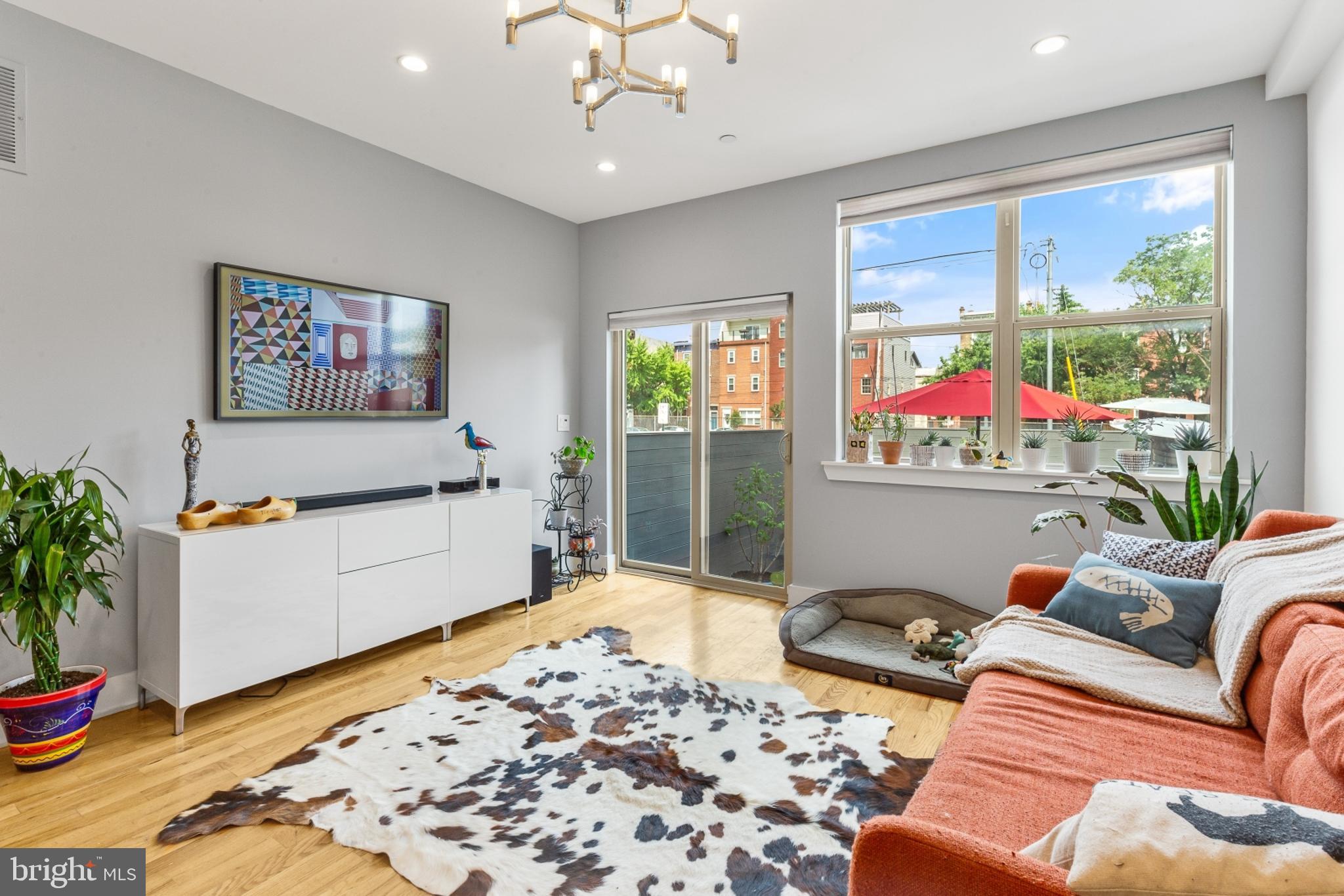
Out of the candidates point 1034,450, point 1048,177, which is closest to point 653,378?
point 1034,450

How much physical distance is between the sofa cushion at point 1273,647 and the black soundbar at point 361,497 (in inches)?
135

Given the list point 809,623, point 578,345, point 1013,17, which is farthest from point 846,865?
point 578,345

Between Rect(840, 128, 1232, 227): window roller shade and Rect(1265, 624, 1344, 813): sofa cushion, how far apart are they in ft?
8.17

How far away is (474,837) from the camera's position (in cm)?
179

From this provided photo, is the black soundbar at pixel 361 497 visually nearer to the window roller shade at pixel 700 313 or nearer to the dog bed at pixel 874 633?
the window roller shade at pixel 700 313

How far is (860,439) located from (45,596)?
3640mm

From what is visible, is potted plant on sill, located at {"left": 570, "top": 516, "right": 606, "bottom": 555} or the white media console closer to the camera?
the white media console

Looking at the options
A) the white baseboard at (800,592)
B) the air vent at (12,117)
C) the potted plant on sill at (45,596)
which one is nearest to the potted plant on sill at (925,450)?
the white baseboard at (800,592)

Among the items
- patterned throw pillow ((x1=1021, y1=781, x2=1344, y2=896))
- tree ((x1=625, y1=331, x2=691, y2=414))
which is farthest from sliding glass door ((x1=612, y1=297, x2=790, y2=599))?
patterned throw pillow ((x1=1021, y1=781, x2=1344, y2=896))

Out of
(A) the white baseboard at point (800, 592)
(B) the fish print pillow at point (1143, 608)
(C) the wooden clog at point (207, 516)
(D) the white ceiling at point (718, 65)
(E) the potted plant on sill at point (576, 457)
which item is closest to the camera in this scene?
(B) the fish print pillow at point (1143, 608)

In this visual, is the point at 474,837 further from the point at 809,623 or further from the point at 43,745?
the point at 809,623

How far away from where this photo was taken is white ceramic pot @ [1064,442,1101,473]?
317cm

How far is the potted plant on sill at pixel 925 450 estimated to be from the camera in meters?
3.63

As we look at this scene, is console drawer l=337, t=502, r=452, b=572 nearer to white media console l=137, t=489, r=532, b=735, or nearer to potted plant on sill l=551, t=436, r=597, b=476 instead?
white media console l=137, t=489, r=532, b=735
